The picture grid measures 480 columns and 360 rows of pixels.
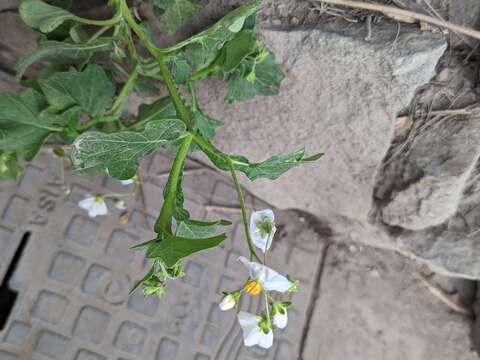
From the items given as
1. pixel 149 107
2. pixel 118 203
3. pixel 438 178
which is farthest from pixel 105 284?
pixel 438 178

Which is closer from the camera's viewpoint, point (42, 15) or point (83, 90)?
point (42, 15)

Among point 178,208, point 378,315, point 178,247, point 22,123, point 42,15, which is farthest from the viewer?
point 378,315

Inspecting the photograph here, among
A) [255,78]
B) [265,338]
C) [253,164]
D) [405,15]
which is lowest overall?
[265,338]

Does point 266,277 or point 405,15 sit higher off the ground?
point 405,15

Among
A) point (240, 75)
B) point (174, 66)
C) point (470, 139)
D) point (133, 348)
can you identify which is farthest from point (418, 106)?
point (133, 348)

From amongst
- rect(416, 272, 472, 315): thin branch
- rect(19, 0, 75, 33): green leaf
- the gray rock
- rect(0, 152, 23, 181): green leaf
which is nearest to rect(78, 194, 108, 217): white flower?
rect(0, 152, 23, 181): green leaf

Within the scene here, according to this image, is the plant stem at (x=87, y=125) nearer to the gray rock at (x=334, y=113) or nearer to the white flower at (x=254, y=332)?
the gray rock at (x=334, y=113)

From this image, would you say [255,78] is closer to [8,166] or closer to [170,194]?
[170,194]
